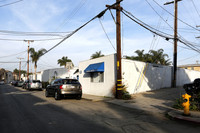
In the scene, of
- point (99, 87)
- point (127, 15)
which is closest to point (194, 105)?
point (127, 15)

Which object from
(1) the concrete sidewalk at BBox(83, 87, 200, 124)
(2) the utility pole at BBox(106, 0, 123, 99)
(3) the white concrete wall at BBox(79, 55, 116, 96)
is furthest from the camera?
(3) the white concrete wall at BBox(79, 55, 116, 96)

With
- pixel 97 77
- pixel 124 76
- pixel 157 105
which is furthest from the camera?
pixel 97 77

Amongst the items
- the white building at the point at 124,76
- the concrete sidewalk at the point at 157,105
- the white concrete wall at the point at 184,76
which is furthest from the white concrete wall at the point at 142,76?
the white concrete wall at the point at 184,76

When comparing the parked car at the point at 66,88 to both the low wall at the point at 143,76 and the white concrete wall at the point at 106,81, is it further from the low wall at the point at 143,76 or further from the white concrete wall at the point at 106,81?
the low wall at the point at 143,76

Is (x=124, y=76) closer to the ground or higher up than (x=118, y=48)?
closer to the ground

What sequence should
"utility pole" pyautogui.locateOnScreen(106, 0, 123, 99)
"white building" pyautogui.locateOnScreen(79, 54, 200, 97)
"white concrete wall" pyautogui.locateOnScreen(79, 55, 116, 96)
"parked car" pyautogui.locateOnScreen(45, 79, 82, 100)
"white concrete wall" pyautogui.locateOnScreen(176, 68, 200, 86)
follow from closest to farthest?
"parked car" pyautogui.locateOnScreen(45, 79, 82, 100) → "utility pole" pyautogui.locateOnScreen(106, 0, 123, 99) → "white concrete wall" pyautogui.locateOnScreen(79, 55, 116, 96) → "white building" pyautogui.locateOnScreen(79, 54, 200, 97) → "white concrete wall" pyautogui.locateOnScreen(176, 68, 200, 86)

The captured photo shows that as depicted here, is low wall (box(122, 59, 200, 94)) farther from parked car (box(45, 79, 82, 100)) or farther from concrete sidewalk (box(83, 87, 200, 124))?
parked car (box(45, 79, 82, 100))

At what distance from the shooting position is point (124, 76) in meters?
14.1

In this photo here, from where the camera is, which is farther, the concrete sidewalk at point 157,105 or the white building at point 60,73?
the white building at point 60,73

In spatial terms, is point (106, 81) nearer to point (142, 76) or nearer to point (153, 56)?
point (142, 76)

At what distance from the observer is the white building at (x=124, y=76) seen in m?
14.3

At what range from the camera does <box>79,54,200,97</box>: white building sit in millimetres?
14312

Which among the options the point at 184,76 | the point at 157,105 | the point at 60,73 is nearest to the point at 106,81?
the point at 157,105

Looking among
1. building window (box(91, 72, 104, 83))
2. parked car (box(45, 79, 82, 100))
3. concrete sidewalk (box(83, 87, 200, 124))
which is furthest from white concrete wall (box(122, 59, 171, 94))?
parked car (box(45, 79, 82, 100))
